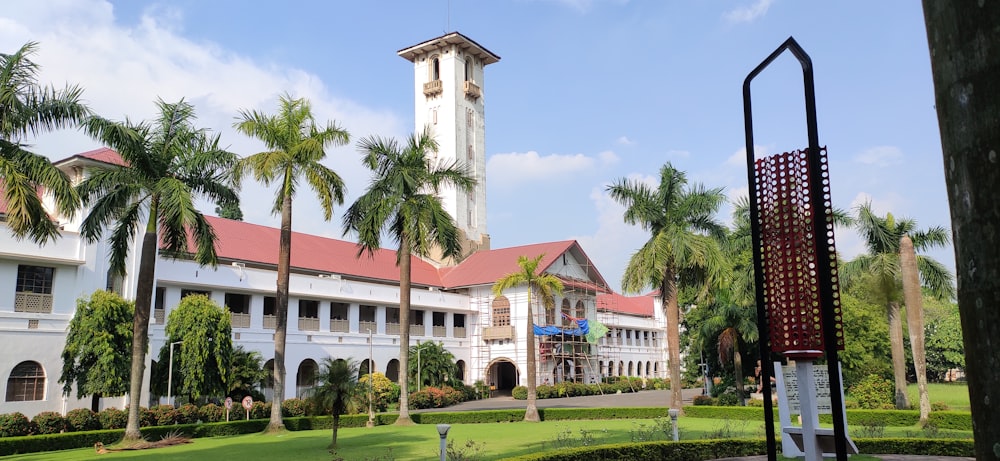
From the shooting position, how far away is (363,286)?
4022cm

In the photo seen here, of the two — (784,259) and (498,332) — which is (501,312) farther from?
(784,259)

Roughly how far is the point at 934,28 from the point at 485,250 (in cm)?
5146

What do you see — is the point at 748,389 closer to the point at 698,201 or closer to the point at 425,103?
the point at 698,201

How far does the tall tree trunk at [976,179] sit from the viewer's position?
197cm

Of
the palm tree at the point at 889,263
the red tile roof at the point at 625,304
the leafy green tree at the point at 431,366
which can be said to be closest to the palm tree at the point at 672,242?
the palm tree at the point at 889,263

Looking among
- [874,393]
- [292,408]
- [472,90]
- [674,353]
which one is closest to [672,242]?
[674,353]

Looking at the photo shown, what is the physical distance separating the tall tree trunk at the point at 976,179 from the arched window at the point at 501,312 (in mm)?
44899

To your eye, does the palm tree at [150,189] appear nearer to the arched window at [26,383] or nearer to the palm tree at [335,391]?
the palm tree at [335,391]

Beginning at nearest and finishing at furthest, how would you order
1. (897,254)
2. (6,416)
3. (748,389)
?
(6,416)
(897,254)
(748,389)

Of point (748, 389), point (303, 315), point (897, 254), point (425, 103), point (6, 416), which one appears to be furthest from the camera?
point (425, 103)

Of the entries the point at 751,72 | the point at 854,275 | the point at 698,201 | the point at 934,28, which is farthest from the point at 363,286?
the point at 934,28

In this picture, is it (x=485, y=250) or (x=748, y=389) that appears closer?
(x=748, y=389)

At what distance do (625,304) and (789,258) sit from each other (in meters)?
61.3

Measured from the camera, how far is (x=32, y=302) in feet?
84.9
